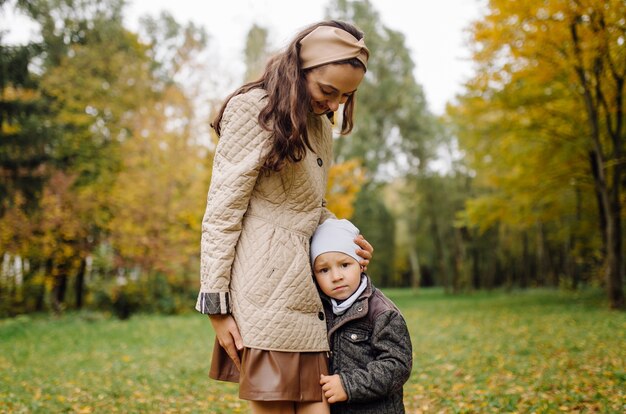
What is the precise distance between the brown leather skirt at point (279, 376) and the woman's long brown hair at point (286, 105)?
0.73 m

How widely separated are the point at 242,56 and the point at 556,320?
13.1 m

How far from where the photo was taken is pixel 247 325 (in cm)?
209

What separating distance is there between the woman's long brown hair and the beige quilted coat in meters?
0.05

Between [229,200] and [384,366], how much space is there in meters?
0.90

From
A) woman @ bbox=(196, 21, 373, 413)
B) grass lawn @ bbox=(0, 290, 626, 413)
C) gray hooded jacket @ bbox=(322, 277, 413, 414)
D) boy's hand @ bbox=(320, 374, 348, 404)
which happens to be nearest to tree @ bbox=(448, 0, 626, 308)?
grass lawn @ bbox=(0, 290, 626, 413)

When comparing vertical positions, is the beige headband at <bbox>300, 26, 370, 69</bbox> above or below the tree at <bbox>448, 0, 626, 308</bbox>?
below

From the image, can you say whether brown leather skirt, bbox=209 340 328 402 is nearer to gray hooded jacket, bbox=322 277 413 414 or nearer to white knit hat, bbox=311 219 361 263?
gray hooded jacket, bbox=322 277 413 414

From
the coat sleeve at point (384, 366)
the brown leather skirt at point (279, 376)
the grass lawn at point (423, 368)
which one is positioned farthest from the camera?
the grass lawn at point (423, 368)

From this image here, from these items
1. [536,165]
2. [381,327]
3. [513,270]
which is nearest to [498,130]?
[536,165]

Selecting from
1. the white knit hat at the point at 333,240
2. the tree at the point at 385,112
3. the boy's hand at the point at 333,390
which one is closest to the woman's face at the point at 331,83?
the white knit hat at the point at 333,240

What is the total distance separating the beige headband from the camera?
2.12 metres

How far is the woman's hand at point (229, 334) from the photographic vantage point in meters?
2.13

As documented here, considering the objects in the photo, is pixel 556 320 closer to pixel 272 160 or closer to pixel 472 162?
pixel 472 162

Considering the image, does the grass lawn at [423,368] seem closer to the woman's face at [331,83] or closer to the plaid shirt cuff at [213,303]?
the plaid shirt cuff at [213,303]
